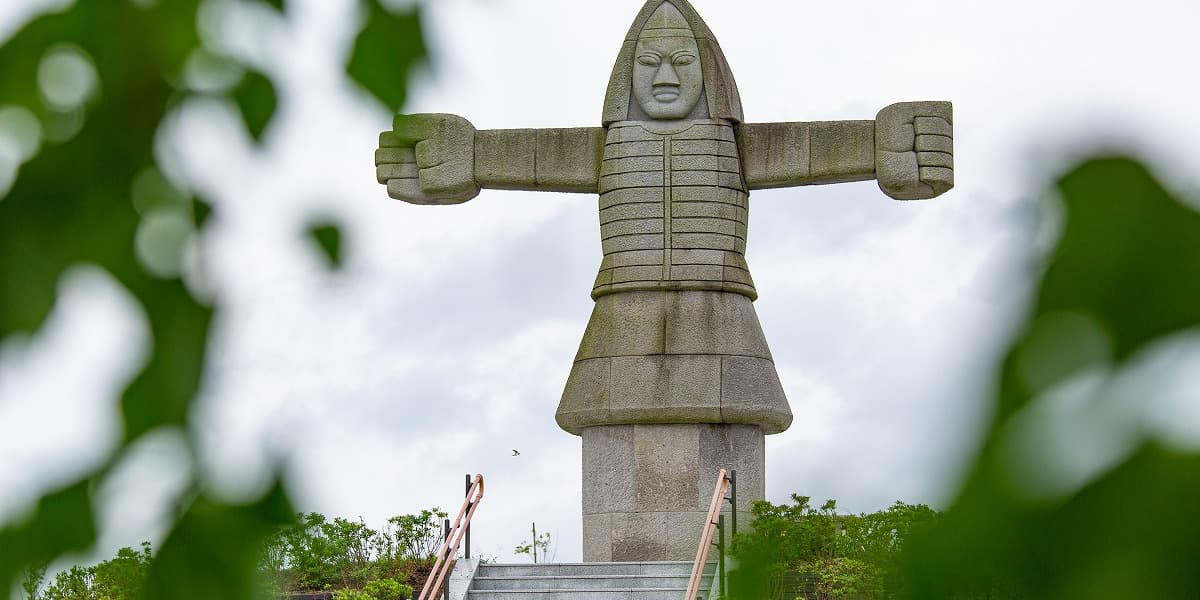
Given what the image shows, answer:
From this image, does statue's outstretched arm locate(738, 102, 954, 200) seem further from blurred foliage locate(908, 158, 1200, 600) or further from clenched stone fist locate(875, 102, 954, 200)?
blurred foliage locate(908, 158, 1200, 600)

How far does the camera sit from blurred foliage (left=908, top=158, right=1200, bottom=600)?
497 mm

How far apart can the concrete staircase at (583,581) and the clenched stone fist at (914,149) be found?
3.09 metres

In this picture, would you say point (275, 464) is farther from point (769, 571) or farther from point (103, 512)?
point (769, 571)

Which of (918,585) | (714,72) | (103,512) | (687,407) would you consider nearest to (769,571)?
(918,585)

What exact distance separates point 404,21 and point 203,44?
0.49ft

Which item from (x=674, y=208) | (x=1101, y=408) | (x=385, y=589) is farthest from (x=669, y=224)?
(x=1101, y=408)

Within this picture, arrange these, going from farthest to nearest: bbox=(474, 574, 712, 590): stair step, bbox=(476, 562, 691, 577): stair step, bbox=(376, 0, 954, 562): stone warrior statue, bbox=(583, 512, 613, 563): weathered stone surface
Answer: bbox=(583, 512, 613, 563): weathered stone surface < bbox=(376, 0, 954, 562): stone warrior statue < bbox=(476, 562, 691, 577): stair step < bbox=(474, 574, 712, 590): stair step

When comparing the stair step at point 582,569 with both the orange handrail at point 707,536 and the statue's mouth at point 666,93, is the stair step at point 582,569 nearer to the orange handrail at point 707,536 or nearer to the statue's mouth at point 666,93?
the orange handrail at point 707,536

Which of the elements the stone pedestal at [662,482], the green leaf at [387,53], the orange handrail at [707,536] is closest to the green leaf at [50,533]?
the green leaf at [387,53]

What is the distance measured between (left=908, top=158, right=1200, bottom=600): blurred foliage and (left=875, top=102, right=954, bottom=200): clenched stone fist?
31.9 feet

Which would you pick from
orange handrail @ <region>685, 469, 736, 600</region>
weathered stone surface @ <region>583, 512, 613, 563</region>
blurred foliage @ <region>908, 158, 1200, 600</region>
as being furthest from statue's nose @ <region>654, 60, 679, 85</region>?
blurred foliage @ <region>908, 158, 1200, 600</region>

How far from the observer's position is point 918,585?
1.86 feet

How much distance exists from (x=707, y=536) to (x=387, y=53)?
8272mm

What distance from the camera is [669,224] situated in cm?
1017
